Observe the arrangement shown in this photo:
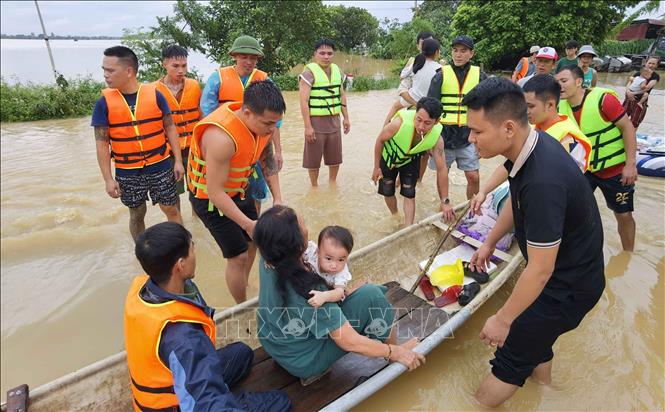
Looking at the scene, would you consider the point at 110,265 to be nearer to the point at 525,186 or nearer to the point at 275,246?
the point at 275,246

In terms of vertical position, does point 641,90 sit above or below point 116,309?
above

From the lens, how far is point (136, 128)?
9.93 feet

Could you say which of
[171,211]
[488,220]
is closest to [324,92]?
[171,211]

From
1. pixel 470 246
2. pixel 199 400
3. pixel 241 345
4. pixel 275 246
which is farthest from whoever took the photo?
pixel 470 246

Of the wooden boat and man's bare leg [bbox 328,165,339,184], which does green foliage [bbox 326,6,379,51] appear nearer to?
man's bare leg [bbox 328,165,339,184]

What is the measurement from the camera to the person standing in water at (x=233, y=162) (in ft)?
7.18

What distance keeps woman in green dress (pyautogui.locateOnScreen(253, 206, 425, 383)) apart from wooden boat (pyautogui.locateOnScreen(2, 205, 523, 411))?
0.11m

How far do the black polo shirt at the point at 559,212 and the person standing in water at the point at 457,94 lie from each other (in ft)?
8.14

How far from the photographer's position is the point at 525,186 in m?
1.56

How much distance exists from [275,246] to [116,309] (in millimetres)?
2308

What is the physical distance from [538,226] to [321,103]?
3.47 meters

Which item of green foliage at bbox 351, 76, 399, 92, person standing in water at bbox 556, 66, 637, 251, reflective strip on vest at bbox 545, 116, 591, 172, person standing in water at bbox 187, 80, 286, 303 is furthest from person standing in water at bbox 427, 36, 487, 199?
green foliage at bbox 351, 76, 399, 92

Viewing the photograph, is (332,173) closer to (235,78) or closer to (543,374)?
(235,78)

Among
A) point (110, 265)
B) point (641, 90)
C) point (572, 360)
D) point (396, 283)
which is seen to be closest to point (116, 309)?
point (110, 265)
